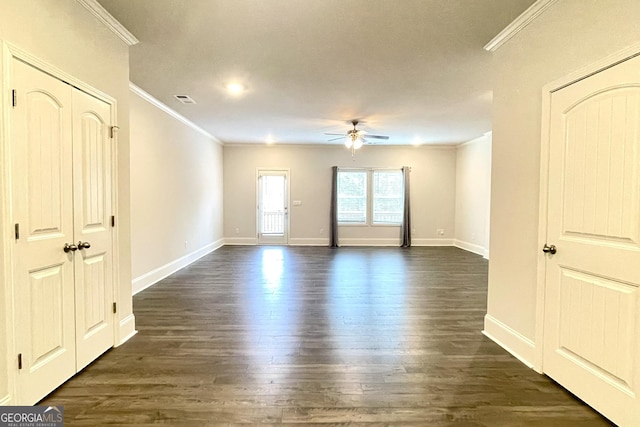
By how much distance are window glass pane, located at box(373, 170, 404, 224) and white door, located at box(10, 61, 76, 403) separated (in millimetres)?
7348

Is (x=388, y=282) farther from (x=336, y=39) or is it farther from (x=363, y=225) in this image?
(x=363, y=225)

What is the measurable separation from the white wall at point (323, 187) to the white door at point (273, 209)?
176 millimetres

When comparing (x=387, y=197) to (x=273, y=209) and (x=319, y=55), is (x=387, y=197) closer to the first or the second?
(x=273, y=209)

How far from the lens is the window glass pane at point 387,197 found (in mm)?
8617

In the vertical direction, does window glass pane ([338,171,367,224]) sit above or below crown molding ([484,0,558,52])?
below

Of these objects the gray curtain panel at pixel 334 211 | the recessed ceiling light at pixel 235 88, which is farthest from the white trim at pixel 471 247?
the recessed ceiling light at pixel 235 88

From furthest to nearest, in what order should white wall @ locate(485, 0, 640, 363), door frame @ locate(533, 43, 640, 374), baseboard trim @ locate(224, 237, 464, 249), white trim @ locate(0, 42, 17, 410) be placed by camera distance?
baseboard trim @ locate(224, 237, 464, 249)
door frame @ locate(533, 43, 640, 374)
white wall @ locate(485, 0, 640, 363)
white trim @ locate(0, 42, 17, 410)

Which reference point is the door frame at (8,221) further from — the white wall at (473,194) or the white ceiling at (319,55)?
the white wall at (473,194)

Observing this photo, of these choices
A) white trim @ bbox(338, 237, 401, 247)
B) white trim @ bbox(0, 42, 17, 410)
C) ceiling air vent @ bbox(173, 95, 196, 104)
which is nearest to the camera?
white trim @ bbox(0, 42, 17, 410)

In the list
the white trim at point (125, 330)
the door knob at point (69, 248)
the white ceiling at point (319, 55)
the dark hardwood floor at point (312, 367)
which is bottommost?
the dark hardwood floor at point (312, 367)

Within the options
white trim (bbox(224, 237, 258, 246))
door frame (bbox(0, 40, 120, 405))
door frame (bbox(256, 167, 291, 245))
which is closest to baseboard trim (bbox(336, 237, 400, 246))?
door frame (bbox(256, 167, 291, 245))

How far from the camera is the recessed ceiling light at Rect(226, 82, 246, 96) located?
3.81 meters

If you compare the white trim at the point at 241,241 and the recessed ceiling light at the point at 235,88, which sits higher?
the recessed ceiling light at the point at 235,88

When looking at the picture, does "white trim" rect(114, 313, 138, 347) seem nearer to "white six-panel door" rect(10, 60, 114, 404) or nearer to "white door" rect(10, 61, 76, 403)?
"white six-panel door" rect(10, 60, 114, 404)
